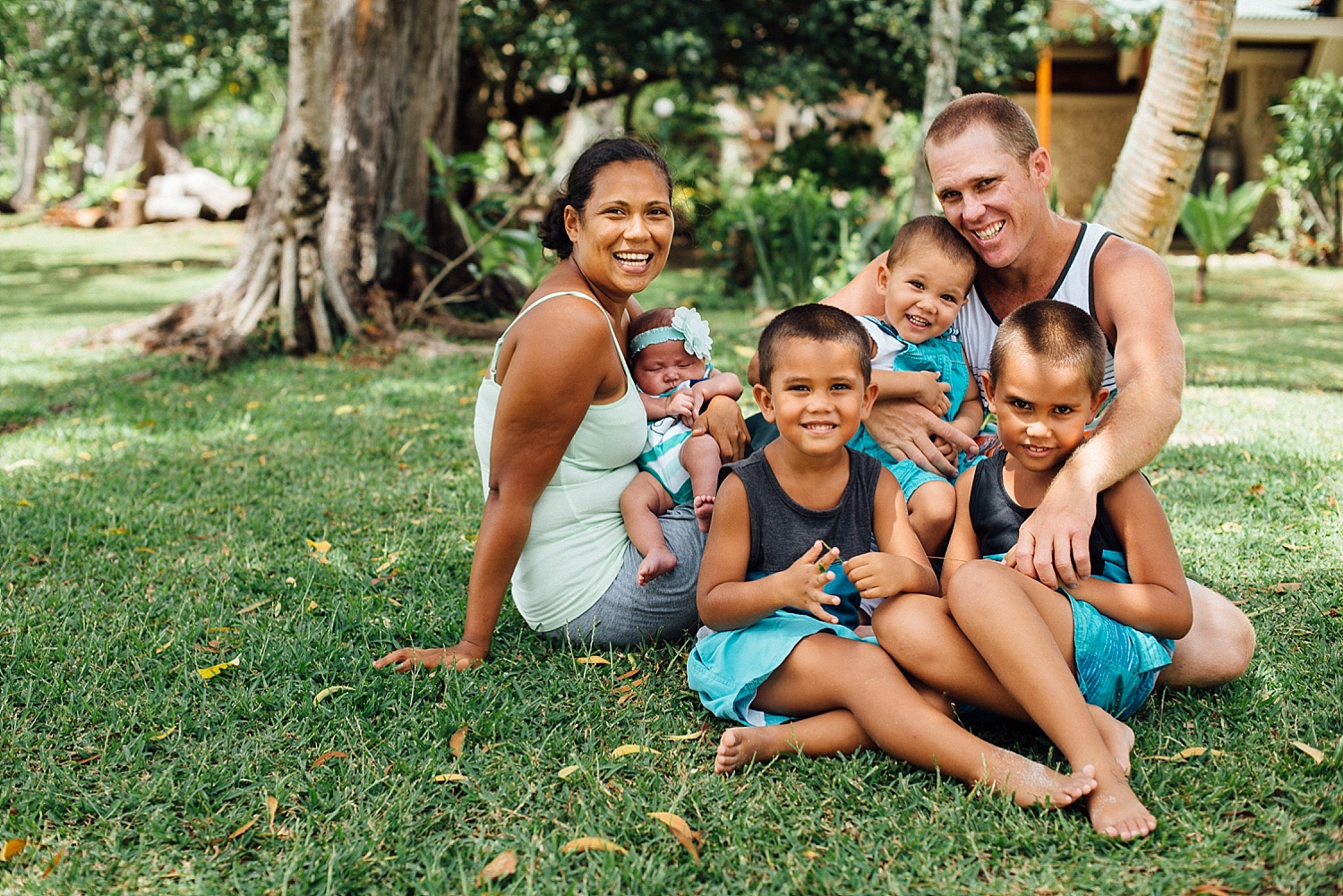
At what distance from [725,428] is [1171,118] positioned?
3.57 metres

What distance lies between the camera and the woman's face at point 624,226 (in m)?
3.06

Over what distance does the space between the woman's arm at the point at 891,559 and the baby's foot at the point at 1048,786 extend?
50 centimetres

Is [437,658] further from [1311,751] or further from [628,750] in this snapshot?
[1311,751]

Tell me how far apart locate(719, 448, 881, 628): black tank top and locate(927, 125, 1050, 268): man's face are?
2.74 feet

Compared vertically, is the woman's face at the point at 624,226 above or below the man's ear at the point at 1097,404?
above

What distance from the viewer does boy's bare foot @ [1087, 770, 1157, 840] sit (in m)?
2.28

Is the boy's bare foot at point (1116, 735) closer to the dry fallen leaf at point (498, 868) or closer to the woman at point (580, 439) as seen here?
the woman at point (580, 439)

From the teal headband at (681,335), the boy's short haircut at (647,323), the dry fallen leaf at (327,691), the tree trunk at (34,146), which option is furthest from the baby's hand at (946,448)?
the tree trunk at (34,146)

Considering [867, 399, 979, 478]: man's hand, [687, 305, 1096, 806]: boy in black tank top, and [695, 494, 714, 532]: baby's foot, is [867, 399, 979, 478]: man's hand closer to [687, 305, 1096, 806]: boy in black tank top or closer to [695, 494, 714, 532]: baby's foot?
[687, 305, 1096, 806]: boy in black tank top

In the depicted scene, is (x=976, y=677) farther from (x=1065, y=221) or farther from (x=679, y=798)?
(x=1065, y=221)

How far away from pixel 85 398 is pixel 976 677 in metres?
6.11

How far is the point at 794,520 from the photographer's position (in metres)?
2.84

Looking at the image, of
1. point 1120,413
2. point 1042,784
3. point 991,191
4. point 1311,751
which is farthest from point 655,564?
point 1311,751

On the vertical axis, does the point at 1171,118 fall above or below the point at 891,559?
above
